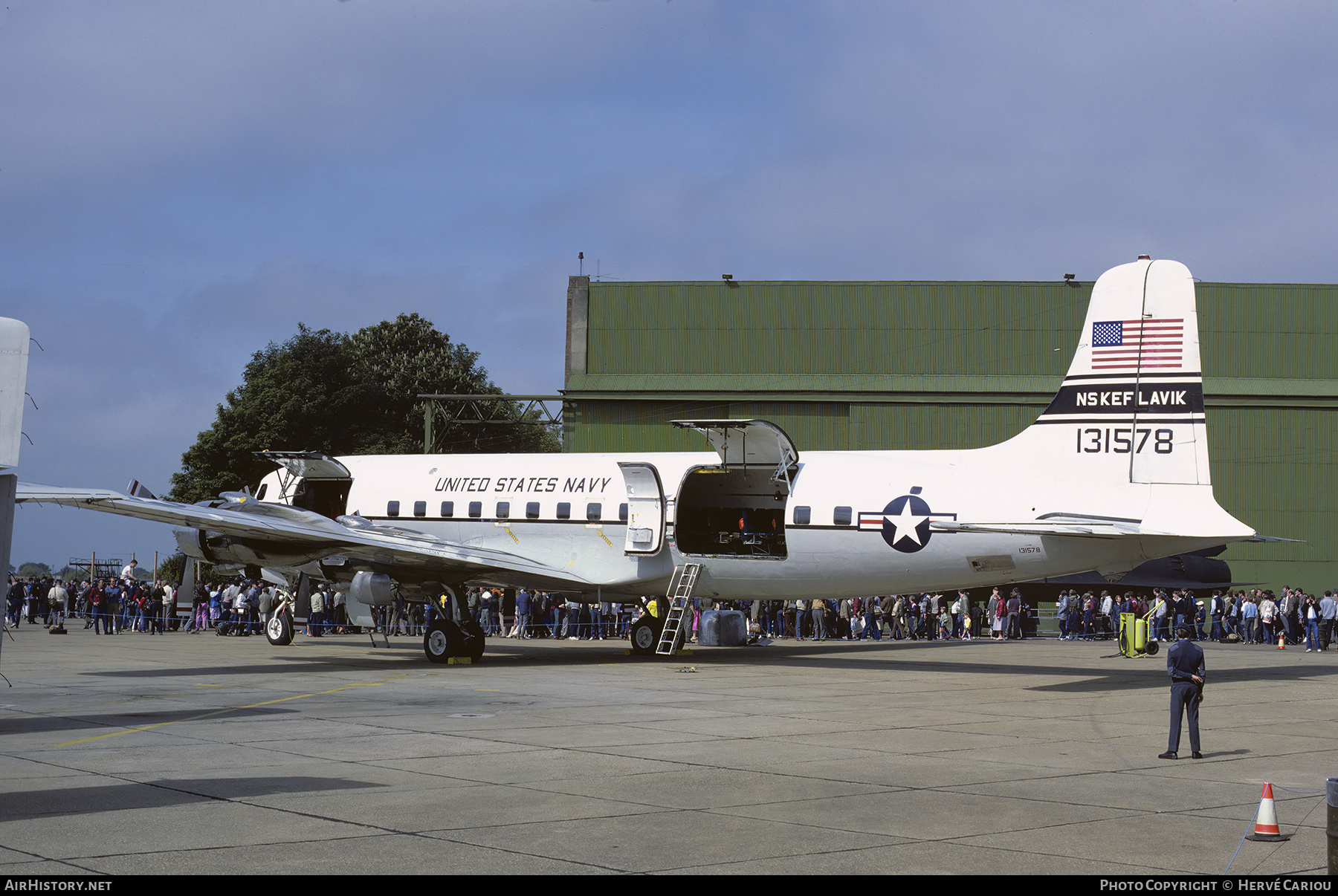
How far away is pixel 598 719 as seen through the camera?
1549 cm

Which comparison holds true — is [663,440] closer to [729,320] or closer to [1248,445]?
[729,320]

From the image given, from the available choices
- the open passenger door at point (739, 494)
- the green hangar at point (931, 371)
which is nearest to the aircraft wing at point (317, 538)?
the open passenger door at point (739, 494)

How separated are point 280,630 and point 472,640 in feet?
26.8

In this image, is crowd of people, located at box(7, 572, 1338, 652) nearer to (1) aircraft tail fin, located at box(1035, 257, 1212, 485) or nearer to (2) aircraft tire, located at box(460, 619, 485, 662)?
(2) aircraft tire, located at box(460, 619, 485, 662)

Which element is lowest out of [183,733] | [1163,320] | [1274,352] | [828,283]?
[183,733]

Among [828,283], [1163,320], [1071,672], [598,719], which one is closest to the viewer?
[598,719]

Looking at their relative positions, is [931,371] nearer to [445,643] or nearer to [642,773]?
[445,643]

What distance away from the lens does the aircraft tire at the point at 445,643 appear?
79.2ft

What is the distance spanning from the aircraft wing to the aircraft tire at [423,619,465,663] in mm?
1237

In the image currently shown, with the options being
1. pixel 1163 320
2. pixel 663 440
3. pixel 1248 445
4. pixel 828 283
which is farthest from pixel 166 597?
pixel 1248 445

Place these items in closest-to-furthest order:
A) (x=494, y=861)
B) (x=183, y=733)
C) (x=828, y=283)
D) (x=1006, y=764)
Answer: (x=494, y=861) < (x=1006, y=764) < (x=183, y=733) < (x=828, y=283)

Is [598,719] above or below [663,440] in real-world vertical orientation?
below

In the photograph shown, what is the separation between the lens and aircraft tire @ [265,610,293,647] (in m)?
30.1

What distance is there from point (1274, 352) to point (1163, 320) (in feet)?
114
